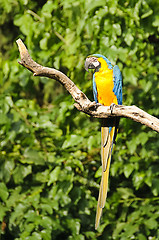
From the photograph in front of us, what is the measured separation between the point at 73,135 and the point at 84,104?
29.5 inches

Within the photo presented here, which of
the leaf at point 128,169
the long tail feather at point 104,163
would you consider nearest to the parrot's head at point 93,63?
the long tail feather at point 104,163

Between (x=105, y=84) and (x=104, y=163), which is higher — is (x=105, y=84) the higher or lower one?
the higher one

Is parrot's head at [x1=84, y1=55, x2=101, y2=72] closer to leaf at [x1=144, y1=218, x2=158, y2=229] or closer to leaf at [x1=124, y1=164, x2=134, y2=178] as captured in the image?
leaf at [x1=124, y1=164, x2=134, y2=178]

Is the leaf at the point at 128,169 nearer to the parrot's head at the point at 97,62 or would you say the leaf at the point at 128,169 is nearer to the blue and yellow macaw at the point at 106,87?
the blue and yellow macaw at the point at 106,87

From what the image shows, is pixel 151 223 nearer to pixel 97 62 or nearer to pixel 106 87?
pixel 106 87

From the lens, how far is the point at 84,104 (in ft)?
5.87

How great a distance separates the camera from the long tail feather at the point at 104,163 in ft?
6.66

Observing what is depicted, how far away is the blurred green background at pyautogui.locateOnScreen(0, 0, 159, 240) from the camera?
2479 mm

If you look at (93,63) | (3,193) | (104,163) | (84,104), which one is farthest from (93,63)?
(3,193)

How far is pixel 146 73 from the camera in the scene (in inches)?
110

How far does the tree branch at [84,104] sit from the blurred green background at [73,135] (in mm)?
605

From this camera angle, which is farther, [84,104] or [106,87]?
[106,87]

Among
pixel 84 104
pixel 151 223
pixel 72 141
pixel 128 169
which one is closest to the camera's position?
pixel 84 104

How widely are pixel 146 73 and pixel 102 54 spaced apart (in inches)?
23.1
